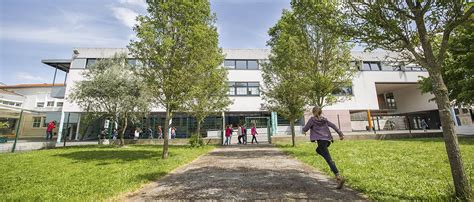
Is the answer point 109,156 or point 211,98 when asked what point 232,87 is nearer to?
point 211,98

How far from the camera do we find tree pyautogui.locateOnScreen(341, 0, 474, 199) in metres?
3.70

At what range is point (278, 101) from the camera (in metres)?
15.0

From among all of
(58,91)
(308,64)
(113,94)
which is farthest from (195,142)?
(58,91)

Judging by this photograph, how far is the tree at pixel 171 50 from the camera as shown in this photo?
10195 millimetres

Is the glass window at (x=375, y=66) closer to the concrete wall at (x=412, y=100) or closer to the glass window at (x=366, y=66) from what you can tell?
the glass window at (x=366, y=66)

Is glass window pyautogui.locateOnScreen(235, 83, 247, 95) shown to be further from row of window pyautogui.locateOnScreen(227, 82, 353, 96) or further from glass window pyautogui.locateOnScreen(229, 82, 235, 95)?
glass window pyautogui.locateOnScreen(229, 82, 235, 95)

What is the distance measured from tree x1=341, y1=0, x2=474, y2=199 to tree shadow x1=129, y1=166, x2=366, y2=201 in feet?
5.55

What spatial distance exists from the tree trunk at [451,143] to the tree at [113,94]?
16.4 m

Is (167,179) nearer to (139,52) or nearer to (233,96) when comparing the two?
(139,52)

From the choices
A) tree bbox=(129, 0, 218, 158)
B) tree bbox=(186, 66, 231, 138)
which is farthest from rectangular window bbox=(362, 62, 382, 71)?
tree bbox=(129, 0, 218, 158)

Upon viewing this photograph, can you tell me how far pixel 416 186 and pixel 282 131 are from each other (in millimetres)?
23536

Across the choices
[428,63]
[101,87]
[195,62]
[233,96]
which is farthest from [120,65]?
[428,63]

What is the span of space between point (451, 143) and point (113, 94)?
1867 centimetres

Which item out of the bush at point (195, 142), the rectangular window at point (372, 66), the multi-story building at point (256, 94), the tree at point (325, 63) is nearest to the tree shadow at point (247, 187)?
the tree at point (325, 63)
